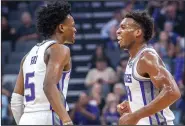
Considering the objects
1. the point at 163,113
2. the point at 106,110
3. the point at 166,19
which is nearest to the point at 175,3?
the point at 166,19

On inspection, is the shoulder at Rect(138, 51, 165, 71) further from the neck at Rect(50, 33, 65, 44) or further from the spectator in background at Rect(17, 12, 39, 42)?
the spectator in background at Rect(17, 12, 39, 42)

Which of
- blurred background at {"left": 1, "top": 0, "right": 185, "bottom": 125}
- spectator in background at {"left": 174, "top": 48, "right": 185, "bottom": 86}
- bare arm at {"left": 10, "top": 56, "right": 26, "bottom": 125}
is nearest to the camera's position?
bare arm at {"left": 10, "top": 56, "right": 26, "bottom": 125}

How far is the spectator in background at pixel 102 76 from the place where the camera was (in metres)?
11.9

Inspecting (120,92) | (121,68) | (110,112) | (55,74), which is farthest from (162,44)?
(55,74)

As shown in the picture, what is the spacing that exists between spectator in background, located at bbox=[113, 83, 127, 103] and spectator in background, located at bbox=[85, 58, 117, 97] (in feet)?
1.41

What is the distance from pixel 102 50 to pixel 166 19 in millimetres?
1486

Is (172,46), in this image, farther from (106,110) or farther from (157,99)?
(157,99)

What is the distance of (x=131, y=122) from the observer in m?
5.60

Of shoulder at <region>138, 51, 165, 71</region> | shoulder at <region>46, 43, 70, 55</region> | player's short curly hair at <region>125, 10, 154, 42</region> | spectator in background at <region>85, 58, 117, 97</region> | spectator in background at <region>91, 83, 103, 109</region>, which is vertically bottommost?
spectator in background at <region>91, 83, 103, 109</region>

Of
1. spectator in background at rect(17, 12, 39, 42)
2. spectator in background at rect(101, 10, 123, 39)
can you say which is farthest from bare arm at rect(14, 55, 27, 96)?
spectator in background at rect(101, 10, 123, 39)

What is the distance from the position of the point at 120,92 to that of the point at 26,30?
311cm

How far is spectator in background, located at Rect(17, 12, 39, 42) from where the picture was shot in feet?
43.7

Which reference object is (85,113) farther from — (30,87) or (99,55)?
(30,87)

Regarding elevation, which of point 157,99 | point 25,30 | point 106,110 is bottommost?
point 106,110
